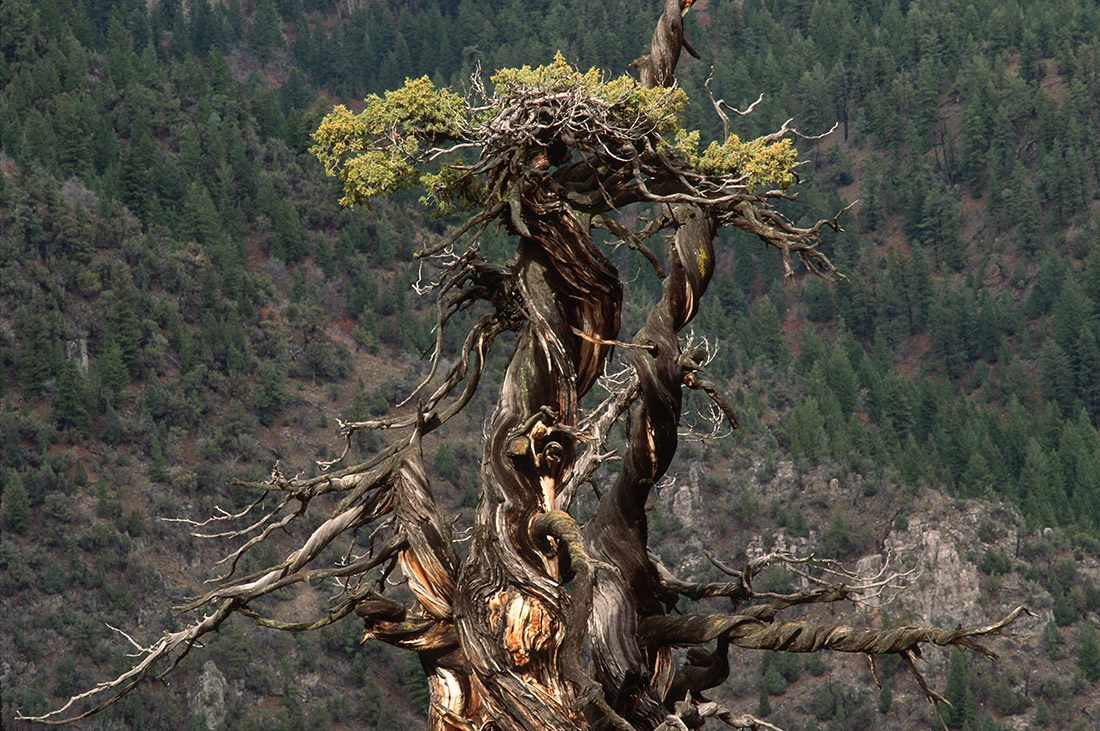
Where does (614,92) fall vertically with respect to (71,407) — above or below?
A: above

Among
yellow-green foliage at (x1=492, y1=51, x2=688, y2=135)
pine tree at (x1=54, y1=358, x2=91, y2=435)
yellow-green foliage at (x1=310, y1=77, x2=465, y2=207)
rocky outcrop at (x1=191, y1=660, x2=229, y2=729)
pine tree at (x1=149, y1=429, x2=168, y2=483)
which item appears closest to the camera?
yellow-green foliage at (x1=492, y1=51, x2=688, y2=135)

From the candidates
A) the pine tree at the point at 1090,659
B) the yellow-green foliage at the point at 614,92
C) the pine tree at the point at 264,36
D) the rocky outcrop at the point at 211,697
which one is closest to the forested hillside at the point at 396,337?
the rocky outcrop at the point at 211,697

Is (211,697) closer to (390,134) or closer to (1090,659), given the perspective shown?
(1090,659)

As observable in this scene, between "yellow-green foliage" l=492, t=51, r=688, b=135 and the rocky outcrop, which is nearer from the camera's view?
"yellow-green foliage" l=492, t=51, r=688, b=135

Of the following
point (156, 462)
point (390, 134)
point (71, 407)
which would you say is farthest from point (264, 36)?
point (390, 134)

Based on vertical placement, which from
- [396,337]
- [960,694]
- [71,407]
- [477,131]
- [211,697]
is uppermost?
[477,131]

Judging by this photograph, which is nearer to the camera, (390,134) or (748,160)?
(748,160)

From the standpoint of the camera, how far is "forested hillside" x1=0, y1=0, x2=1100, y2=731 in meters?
92.1

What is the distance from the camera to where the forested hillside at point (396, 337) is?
92.1 metres

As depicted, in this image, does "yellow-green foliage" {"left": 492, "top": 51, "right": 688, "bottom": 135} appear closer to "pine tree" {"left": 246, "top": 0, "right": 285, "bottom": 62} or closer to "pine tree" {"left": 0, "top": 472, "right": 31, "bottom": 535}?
"pine tree" {"left": 0, "top": 472, "right": 31, "bottom": 535}

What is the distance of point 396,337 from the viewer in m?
120

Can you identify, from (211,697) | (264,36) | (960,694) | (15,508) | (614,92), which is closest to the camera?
(614,92)

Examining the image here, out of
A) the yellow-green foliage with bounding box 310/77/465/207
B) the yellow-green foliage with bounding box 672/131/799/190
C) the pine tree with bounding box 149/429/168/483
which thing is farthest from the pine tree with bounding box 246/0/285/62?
the yellow-green foliage with bounding box 672/131/799/190

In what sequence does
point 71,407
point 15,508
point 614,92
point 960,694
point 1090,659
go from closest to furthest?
point 614,92, point 15,508, point 960,694, point 1090,659, point 71,407
